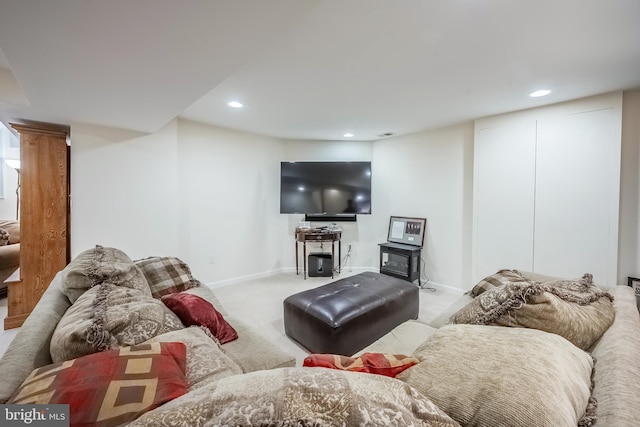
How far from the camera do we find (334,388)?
0.61m

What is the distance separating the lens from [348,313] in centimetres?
213

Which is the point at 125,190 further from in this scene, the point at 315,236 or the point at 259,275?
the point at 315,236

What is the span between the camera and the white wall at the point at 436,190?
375 centimetres

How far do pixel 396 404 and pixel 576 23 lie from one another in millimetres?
2232

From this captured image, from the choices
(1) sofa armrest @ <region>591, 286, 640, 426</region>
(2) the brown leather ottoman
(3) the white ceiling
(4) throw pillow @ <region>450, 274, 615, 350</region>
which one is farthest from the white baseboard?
(1) sofa armrest @ <region>591, 286, 640, 426</region>

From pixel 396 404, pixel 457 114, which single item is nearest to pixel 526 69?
pixel 457 114

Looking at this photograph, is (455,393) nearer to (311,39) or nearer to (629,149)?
(311,39)

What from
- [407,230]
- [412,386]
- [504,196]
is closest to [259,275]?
[407,230]

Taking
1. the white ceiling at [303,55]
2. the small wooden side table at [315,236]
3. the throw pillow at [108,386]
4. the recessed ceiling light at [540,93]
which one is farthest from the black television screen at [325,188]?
the throw pillow at [108,386]

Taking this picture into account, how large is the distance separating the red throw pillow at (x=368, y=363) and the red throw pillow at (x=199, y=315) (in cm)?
86

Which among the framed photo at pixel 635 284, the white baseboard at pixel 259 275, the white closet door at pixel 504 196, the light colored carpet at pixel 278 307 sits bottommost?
the light colored carpet at pixel 278 307

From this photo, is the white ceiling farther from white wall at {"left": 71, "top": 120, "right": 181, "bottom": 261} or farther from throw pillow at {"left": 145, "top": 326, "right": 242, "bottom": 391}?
throw pillow at {"left": 145, "top": 326, "right": 242, "bottom": 391}

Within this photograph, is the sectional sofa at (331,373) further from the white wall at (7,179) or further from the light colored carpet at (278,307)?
the white wall at (7,179)

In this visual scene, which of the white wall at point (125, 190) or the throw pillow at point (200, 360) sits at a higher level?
the white wall at point (125, 190)
